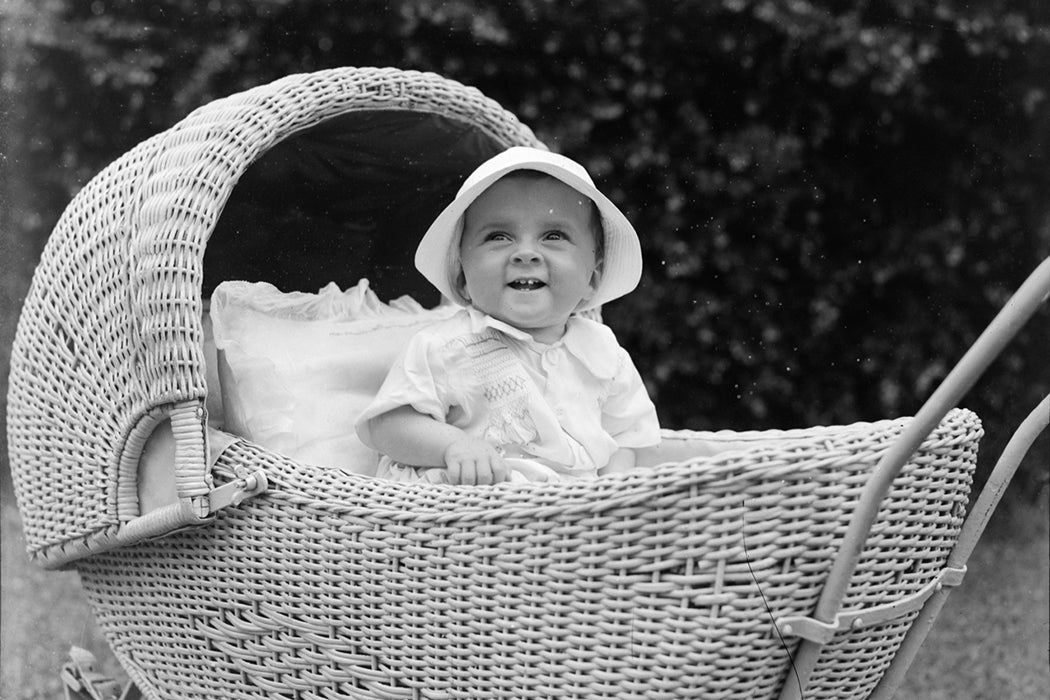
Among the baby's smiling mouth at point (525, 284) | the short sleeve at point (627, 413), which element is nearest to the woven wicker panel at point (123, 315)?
the baby's smiling mouth at point (525, 284)

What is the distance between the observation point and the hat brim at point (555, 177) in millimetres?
1562

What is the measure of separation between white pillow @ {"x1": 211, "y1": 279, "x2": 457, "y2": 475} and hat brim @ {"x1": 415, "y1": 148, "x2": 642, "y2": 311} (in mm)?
164

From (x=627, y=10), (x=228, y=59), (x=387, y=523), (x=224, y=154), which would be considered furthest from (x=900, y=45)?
(x=387, y=523)

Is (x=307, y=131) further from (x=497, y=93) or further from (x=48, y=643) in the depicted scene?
(x=48, y=643)

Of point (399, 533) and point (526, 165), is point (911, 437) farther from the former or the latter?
point (526, 165)

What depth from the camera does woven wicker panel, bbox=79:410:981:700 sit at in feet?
3.77

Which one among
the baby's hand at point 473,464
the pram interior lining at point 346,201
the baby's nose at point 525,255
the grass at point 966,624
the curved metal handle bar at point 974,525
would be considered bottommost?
the grass at point 966,624

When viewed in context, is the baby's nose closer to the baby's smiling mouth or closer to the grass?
the baby's smiling mouth

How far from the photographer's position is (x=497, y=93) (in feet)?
8.71

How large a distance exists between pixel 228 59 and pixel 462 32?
51cm

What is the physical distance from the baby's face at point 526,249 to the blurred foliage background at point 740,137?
103 cm

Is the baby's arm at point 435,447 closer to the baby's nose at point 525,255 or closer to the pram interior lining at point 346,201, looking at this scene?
the baby's nose at point 525,255

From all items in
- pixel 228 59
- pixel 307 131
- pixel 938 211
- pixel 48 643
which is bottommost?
pixel 48 643

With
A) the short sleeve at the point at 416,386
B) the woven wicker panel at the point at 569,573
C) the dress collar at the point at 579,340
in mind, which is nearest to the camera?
the woven wicker panel at the point at 569,573
